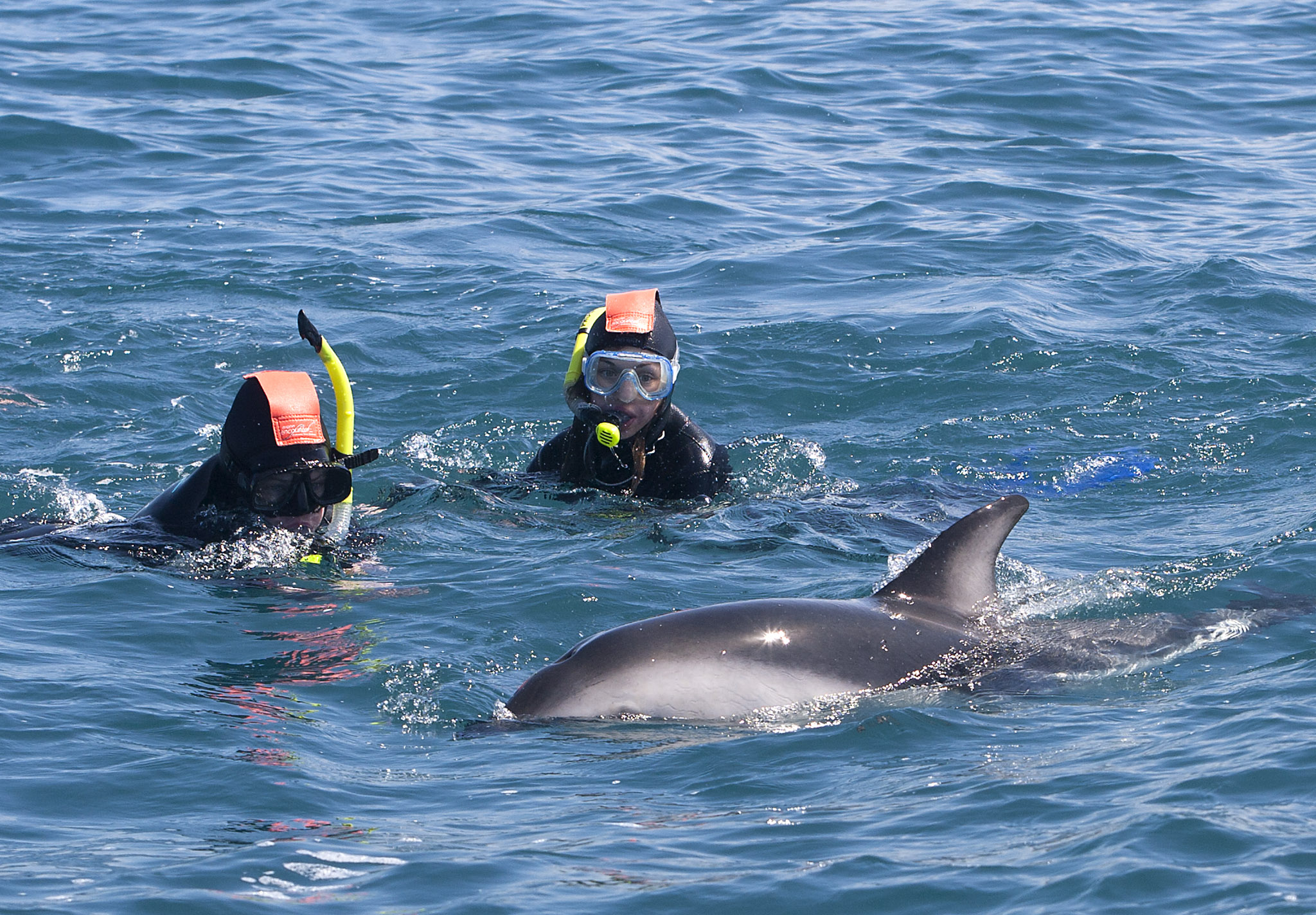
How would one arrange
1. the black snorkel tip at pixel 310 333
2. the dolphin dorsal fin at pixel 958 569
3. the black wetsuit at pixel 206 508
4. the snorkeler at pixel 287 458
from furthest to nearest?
the black wetsuit at pixel 206 508
the snorkeler at pixel 287 458
the black snorkel tip at pixel 310 333
the dolphin dorsal fin at pixel 958 569

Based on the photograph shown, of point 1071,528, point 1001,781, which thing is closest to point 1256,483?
point 1071,528

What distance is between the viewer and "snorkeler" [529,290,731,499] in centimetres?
945

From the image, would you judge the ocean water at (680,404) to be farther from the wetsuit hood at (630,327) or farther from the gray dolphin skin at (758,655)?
the wetsuit hood at (630,327)

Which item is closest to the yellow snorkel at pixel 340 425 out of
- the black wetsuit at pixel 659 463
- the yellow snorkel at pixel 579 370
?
the yellow snorkel at pixel 579 370

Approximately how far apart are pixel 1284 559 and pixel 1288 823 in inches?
138

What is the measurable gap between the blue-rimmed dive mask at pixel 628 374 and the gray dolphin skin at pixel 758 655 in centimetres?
336

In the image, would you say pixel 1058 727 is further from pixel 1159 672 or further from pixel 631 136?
pixel 631 136

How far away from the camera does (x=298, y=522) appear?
26.7 ft

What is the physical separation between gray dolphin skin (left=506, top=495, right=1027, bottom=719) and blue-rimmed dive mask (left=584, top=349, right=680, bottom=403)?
336 centimetres

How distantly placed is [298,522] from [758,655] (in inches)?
123

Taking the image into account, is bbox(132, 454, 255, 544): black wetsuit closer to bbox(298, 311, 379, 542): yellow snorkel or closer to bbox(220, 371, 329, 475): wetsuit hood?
bbox(220, 371, 329, 475): wetsuit hood

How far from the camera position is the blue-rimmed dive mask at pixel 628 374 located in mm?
9391

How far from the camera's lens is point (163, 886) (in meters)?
4.66

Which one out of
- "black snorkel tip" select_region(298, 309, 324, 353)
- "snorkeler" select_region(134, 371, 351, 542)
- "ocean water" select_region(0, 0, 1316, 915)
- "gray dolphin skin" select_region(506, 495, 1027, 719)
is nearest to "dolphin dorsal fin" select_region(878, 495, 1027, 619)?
"gray dolphin skin" select_region(506, 495, 1027, 719)
